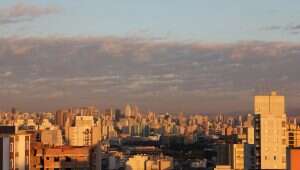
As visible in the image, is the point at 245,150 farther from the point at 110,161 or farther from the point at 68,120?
the point at 68,120

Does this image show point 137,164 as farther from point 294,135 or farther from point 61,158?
point 61,158

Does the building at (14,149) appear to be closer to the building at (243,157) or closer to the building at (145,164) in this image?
the building at (243,157)

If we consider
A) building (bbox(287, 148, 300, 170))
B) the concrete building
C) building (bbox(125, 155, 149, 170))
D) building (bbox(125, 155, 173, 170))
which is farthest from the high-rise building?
the concrete building

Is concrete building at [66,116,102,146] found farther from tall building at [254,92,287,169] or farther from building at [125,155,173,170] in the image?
tall building at [254,92,287,169]

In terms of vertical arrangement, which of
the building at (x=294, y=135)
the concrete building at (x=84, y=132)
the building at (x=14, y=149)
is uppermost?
the building at (x=14, y=149)

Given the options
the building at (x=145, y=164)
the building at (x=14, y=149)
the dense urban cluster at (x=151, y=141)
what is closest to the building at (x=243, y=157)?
the dense urban cluster at (x=151, y=141)

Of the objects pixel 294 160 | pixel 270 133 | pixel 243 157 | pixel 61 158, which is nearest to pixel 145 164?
pixel 243 157

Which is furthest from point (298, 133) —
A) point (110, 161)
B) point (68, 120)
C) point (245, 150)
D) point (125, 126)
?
point (125, 126)
